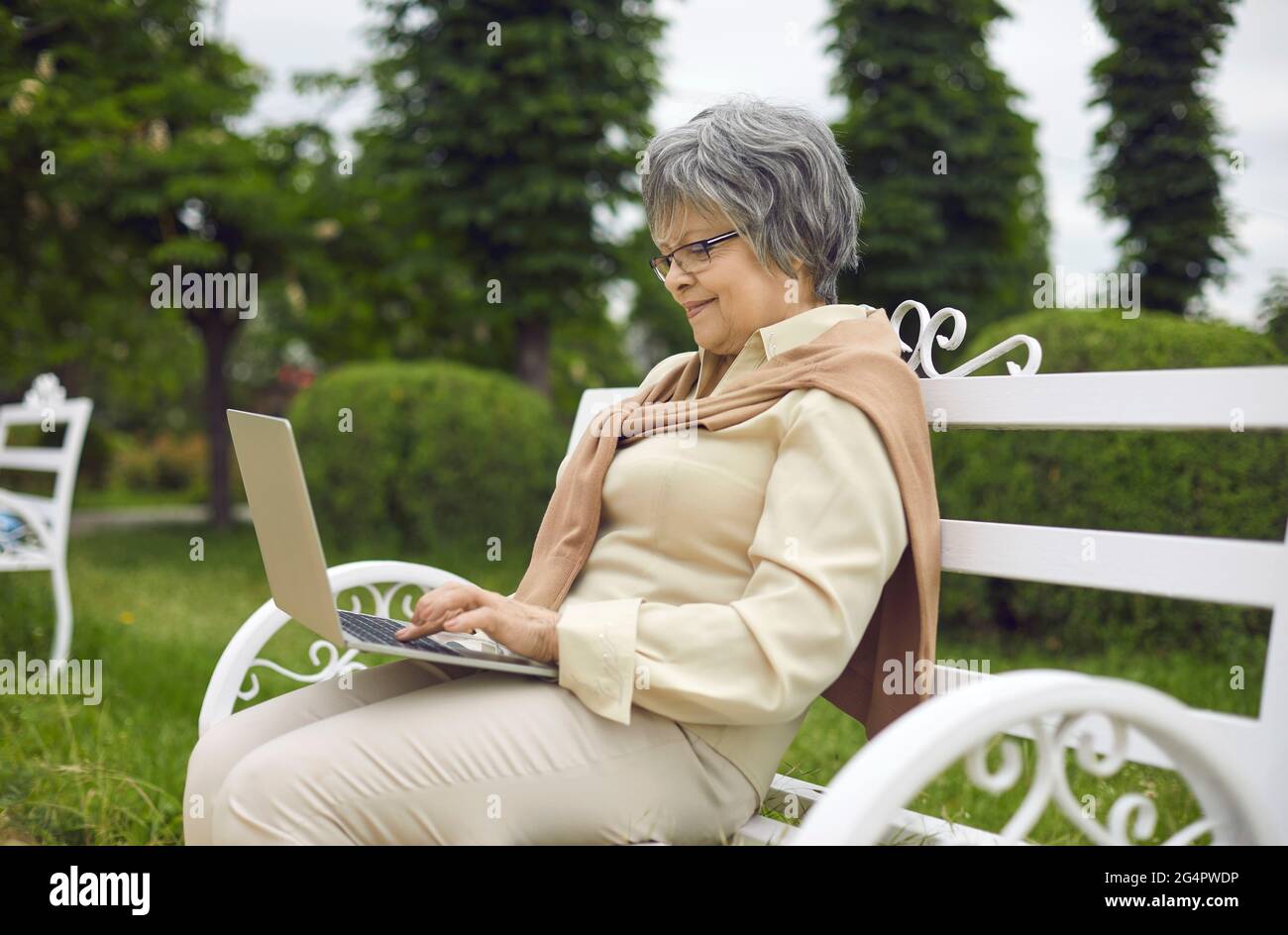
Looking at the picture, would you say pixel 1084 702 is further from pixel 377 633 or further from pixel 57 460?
pixel 57 460

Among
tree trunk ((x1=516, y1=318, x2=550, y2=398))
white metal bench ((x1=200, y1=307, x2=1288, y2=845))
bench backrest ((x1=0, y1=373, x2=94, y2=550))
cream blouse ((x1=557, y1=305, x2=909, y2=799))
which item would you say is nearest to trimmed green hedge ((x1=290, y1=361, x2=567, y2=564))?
tree trunk ((x1=516, y1=318, x2=550, y2=398))

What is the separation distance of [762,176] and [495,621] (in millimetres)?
852

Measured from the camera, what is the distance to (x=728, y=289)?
210 cm

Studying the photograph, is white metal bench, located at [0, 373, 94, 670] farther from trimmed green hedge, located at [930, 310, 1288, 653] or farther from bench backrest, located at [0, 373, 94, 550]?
trimmed green hedge, located at [930, 310, 1288, 653]

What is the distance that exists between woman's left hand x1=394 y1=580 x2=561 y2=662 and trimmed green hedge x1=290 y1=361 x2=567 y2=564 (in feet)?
25.1

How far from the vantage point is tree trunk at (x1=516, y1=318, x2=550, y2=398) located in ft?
37.9

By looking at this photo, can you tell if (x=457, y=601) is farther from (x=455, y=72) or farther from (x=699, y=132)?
(x=455, y=72)

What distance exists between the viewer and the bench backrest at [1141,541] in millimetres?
1515

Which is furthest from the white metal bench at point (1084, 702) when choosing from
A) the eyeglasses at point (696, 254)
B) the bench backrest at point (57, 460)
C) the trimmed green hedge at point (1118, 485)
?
the bench backrest at point (57, 460)

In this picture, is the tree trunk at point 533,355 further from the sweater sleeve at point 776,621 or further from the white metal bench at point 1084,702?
the sweater sleeve at point 776,621

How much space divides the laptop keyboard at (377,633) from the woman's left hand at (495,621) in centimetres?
2
